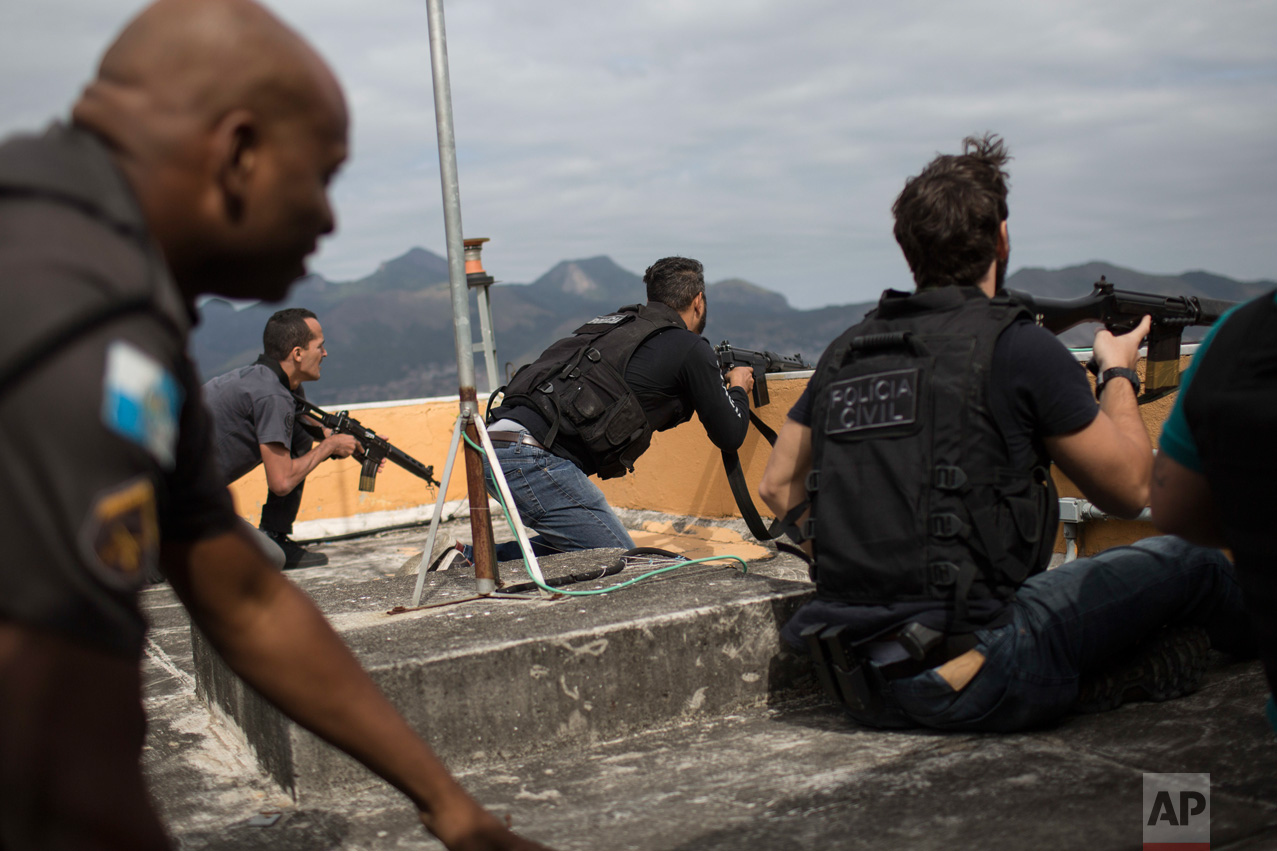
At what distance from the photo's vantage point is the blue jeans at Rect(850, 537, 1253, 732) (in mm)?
2473

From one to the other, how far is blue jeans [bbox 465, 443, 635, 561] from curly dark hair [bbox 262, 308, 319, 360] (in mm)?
2725

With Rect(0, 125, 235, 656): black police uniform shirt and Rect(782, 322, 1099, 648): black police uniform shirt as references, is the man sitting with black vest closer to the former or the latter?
Rect(782, 322, 1099, 648): black police uniform shirt

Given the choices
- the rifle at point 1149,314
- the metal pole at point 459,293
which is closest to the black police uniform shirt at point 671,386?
the metal pole at point 459,293

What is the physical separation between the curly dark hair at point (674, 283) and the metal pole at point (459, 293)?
1.67m

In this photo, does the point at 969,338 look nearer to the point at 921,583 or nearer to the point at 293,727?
the point at 921,583

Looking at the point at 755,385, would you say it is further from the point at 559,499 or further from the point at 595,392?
the point at 559,499

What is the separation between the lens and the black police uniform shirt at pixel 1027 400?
2410 millimetres

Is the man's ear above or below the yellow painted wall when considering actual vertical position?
above

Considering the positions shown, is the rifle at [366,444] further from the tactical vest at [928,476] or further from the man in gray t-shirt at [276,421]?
the tactical vest at [928,476]

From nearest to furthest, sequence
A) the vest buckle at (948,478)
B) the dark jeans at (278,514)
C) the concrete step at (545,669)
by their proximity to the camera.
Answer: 1. the vest buckle at (948,478)
2. the concrete step at (545,669)
3. the dark jeans at (278,514)

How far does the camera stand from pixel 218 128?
35.2 inches

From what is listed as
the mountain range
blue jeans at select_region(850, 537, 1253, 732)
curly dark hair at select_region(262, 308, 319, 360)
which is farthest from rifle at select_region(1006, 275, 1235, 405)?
the mountain range

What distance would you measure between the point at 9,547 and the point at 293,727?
1.91 metres

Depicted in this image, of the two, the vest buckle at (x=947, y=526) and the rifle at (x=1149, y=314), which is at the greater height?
the rifle at (x=1149, y=314)
